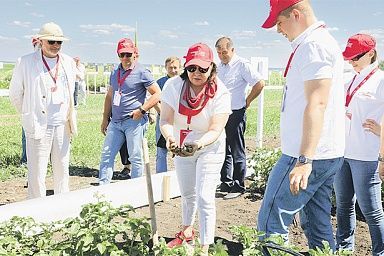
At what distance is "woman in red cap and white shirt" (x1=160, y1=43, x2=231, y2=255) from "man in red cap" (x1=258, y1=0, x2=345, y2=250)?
2.94 ft

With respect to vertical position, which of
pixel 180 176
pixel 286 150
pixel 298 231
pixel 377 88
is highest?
pixel 377 88

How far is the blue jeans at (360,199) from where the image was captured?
3.59 meters

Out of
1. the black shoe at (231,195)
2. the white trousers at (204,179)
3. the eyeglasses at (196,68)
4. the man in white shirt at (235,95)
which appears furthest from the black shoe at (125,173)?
the eyeglasses at (196,68)

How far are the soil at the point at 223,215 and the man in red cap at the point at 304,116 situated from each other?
1080 mm

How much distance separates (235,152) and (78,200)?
1971 mm

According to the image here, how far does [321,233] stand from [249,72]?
300 centimetres

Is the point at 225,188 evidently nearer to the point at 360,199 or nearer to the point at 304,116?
the point at 360,199

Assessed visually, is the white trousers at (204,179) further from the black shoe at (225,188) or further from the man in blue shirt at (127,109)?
the black shoe at (225,188)

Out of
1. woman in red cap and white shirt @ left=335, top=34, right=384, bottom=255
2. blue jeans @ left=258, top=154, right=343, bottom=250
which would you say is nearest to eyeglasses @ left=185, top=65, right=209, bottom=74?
woman in red cap and white shirt @ left=335, top=34, right=384, bottom=255

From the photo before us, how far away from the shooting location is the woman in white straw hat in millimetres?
4660

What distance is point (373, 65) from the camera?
12.0 ft

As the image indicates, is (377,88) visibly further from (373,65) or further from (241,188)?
(241,188)

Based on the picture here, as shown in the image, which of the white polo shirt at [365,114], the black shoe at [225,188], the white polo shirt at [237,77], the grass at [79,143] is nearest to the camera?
the white polo shirt at [365,114]

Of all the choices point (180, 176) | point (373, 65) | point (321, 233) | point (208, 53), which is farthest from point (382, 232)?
point (208, 53)
